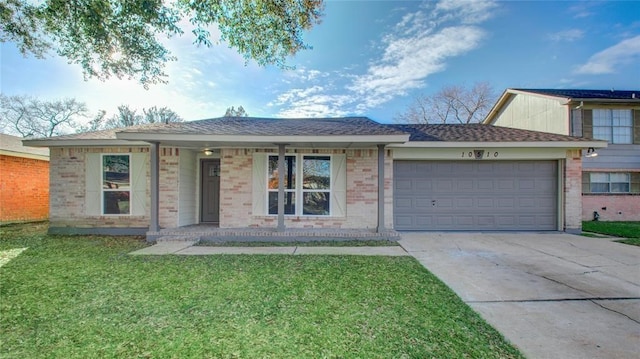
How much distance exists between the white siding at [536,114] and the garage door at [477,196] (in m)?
4.77

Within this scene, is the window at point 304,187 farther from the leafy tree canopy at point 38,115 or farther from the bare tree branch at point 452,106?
the leafy tree canopy at point 38,115

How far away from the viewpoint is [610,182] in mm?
11711

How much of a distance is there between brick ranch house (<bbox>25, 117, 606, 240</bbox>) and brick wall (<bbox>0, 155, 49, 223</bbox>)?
395 centimetres

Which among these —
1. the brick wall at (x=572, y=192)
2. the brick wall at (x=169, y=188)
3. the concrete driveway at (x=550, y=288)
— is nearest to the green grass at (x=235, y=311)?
the concrete driveway at (x=550, y=288)

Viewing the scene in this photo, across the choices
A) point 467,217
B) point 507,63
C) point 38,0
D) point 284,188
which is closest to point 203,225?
point 284,188

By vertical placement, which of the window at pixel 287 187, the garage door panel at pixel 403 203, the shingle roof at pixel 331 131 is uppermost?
the shingle roof at pixel 331 131

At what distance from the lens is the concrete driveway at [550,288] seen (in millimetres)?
2699

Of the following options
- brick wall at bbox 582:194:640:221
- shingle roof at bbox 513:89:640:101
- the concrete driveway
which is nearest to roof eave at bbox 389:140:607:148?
the concrete driveway

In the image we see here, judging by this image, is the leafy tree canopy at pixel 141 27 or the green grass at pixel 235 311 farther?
the leafy tree canopy at pixel 141 27

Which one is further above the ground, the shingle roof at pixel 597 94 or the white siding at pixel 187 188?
the shingle roof at pixel 597 94

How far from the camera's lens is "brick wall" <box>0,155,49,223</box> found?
10.3 metres

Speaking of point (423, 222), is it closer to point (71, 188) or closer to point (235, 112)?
point (71, 188)

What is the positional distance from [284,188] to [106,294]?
4.63 meters

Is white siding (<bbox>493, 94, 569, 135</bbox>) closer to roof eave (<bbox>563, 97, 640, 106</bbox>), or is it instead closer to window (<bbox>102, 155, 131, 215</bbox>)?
roof eave (<bbox>563, 97, 640, 106</bbox>)
